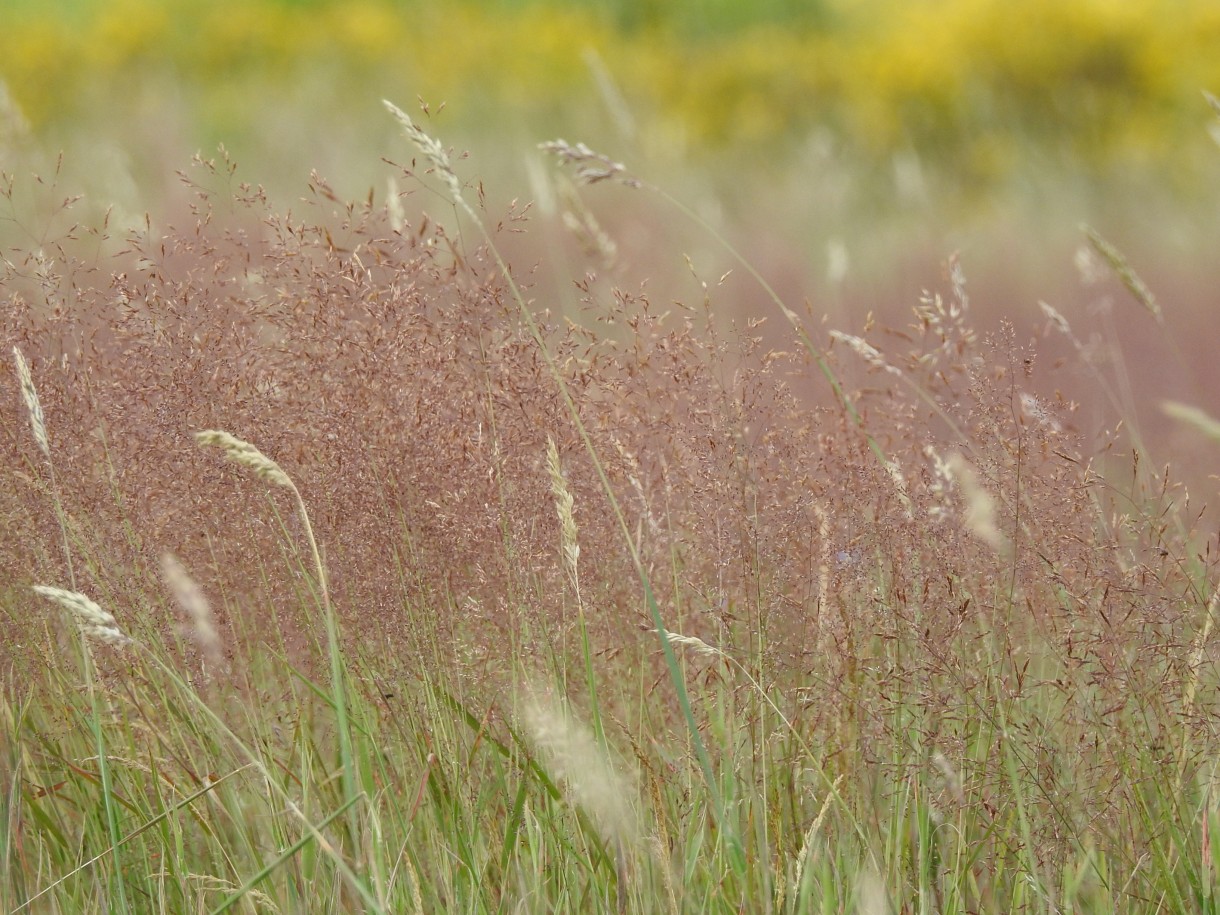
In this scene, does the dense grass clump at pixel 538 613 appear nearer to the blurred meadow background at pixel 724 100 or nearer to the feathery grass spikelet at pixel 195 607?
the feathery grass spikelet at pixel 195 607

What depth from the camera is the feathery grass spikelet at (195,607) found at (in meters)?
1.42

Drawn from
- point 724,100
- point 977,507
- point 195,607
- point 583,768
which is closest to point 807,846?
point 583,768

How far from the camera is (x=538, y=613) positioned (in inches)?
70.9

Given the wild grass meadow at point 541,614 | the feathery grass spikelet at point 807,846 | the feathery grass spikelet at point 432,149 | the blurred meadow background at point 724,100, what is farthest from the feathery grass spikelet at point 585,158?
the blurred meadow background at point 724,100

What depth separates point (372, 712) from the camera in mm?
1848

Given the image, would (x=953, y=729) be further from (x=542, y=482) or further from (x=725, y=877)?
(x=542, y=482)

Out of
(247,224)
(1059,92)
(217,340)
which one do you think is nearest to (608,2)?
(1059,92)

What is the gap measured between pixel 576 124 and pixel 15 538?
365 inches

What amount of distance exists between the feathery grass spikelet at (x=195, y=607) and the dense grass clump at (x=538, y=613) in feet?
0.06

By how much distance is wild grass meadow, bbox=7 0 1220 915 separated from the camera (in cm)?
169

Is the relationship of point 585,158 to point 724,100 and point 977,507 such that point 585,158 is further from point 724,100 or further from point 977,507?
point 724,100

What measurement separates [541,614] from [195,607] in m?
0.50

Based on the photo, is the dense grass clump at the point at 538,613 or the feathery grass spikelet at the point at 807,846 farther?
the dense grass clump at the point at 538,613

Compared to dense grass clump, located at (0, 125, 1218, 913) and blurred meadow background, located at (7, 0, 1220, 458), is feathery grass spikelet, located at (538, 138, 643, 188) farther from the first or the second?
blurred meadow background, located at (7, 0, 1220, 458)
